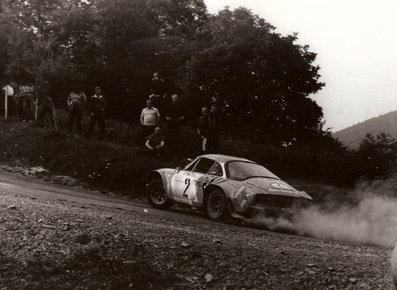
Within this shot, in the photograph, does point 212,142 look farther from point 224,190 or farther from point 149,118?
point 224,190

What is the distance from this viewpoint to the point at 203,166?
15.0 m

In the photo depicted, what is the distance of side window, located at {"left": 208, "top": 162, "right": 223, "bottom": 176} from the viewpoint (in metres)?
14.5

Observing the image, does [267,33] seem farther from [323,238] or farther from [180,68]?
[323,238]

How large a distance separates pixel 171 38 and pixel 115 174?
22926 millimetres

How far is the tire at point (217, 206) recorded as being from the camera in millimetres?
13695

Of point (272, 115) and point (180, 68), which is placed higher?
point (180, 68)

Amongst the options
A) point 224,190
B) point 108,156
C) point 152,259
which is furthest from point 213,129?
point 152,259

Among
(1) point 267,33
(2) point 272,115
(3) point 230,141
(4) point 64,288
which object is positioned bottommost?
(4) point 64,288

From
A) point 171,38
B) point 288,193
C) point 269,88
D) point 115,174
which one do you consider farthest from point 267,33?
point 288,193

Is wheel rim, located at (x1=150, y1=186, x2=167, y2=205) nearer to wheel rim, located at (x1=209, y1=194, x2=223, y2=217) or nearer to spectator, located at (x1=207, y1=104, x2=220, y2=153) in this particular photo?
wheel rim, located at (x1=209, y1=194, x2=223, y2=217)

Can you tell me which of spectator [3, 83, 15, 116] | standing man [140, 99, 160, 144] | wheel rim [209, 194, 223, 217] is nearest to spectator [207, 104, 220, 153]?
standing man [140, 99, 160, 144]

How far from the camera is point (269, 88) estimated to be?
31.8m

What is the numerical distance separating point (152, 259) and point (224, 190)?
17.7 feet

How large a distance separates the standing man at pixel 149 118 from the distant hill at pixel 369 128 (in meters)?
33.1
